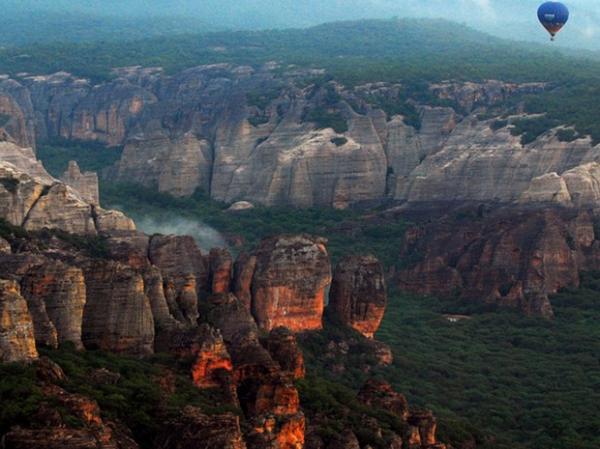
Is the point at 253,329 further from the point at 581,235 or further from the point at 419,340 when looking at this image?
the point at 581,235

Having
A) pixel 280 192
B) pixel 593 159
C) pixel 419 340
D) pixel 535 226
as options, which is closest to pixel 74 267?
pixel 419 340

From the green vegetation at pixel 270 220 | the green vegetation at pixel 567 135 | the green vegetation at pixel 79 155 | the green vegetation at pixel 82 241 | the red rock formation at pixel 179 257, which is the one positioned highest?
the green vegetation at pixel 82 241

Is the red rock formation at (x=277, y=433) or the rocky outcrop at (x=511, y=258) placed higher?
the red rock formation at (x=277, y=433)

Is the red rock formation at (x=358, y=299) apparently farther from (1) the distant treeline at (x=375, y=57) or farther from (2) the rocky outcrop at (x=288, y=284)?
(1) the distant treeline at (x=375, y=57)

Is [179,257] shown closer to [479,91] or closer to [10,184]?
[10,184]

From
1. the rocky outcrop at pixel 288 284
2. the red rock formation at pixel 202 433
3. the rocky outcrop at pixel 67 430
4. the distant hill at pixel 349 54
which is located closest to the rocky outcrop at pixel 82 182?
the rocky outcrop at pixel 288 284
